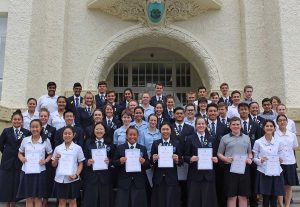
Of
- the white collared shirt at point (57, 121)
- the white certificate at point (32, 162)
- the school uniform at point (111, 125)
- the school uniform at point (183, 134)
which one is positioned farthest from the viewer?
the white collared shirt at point (57, 121)

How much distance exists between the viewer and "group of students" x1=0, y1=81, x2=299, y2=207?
18.9 ft

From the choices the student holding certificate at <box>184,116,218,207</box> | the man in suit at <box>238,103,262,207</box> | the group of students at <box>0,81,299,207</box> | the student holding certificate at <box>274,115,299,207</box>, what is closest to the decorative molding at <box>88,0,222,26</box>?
the group of students at <box>0,81,299,207</box>

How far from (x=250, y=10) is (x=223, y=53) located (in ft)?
5.06

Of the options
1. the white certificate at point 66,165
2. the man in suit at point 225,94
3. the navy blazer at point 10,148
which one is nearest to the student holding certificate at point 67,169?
the white certificate at point 66,165

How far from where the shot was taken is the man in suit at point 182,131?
6089mm

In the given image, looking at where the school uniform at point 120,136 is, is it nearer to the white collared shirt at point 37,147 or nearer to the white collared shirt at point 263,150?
the white collared shirt at point 37,147

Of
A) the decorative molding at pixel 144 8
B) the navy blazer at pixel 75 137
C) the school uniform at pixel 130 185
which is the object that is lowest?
the school uniform at pixel 130 185

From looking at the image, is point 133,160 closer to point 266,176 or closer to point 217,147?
point 217,147

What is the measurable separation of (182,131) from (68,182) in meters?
2.05

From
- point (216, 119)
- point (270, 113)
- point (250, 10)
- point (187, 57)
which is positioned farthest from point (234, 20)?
point (216, 119)

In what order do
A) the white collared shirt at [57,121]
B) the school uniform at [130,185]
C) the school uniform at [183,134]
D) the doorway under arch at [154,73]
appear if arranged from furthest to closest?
the doorway under arch at [154,73] → the white collared shirt at [57,121] → the school uniform at [183,134] → the school uniform at [130,185]

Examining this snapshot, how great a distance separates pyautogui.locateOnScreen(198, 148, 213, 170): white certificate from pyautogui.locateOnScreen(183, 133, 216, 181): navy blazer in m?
0.10

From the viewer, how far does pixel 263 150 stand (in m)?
5.87

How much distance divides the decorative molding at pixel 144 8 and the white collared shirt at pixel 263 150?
6403 mm
